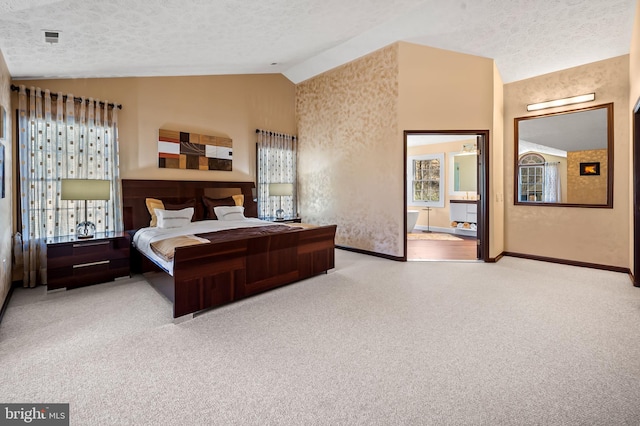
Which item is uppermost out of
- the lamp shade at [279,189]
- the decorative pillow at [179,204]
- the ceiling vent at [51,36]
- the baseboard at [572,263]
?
the ceiling vent at [51,36]

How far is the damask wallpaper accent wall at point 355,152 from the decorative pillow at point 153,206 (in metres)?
3.00

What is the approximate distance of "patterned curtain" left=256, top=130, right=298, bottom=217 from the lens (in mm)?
6098

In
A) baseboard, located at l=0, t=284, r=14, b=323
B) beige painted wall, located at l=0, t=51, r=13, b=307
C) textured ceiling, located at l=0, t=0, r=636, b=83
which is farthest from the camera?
beige painted wall, located at l=0, t=51, r=13, b=307

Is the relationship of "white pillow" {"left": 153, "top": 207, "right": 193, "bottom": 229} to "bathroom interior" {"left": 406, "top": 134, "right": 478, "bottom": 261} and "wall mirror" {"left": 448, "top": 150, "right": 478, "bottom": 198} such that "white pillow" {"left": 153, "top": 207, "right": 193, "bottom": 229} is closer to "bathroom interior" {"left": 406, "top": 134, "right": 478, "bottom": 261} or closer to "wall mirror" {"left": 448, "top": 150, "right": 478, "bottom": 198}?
"bathroom interior" {"left": 406, "top": 134, "right": 478, "bottom": 261}

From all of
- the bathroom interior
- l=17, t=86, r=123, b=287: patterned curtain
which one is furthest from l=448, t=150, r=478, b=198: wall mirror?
l=17, t=86, r=123, b=287: patterned curtain

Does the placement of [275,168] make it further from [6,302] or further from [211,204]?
[6,302]

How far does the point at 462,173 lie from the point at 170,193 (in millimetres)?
7200

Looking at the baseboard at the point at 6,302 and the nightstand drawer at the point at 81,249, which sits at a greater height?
the nightstand drawer at the point at 81,249

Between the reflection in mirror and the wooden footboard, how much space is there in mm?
5546

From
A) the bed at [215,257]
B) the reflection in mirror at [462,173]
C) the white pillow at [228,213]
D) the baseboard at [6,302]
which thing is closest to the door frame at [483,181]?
the bed at [215,257]

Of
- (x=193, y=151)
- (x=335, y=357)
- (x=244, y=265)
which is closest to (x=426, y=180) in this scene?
(x=193, y=151)

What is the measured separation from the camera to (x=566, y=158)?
4797 mm

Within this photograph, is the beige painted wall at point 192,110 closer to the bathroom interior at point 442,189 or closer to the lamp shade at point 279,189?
the lamp shade at point 279,189

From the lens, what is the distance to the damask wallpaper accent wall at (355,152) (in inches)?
201
